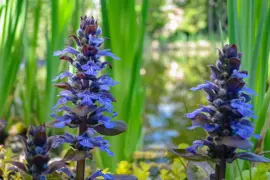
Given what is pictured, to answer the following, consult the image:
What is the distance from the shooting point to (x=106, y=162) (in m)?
1.30

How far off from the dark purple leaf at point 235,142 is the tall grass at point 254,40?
0.41 meters

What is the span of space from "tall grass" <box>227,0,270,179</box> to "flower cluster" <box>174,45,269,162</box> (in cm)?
37

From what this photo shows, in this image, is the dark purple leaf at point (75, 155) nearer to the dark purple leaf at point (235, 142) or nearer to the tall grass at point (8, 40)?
the dark purple leaf at point (235, 142)

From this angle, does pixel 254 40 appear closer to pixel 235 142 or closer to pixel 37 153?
pixel 235 142

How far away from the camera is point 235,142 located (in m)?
0.64

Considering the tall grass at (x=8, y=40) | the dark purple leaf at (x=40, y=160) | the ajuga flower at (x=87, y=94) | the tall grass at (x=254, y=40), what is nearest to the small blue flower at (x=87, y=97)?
the ajuga flower at (x=87, y=94)

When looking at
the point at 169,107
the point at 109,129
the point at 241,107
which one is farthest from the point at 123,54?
the point at 169,107

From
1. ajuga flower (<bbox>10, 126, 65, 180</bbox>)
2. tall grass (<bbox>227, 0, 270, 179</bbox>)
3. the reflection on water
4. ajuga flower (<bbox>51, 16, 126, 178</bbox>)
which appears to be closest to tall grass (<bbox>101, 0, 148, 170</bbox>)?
the reflection on water

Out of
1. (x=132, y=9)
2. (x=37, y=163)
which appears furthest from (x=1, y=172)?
(x=132, y=9)

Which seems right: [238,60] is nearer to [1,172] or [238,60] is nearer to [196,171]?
[196,171]

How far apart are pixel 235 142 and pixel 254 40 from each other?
55cm

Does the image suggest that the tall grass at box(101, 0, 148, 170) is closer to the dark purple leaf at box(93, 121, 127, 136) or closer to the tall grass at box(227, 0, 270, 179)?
the tall grass at box(227, 0, 270, 179)

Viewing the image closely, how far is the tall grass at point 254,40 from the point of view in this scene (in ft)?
3.45

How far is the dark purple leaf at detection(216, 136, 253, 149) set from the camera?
0.64 m
